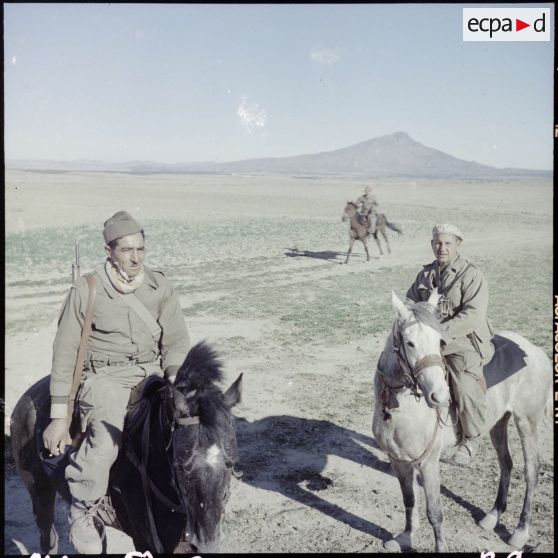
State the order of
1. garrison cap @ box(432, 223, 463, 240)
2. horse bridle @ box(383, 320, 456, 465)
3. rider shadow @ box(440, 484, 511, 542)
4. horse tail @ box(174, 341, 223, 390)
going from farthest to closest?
1. rider shadow @ box(440, 484, 511, 542)
2. garrison cap @ box(432, 223, 463, 240)
3. horse bridle @ box(383, 320, 456, 465)
4. horse tail @ box(174, 341, 223, 390)

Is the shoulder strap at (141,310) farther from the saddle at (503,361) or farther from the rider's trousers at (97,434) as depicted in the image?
the saddle at (503,361)

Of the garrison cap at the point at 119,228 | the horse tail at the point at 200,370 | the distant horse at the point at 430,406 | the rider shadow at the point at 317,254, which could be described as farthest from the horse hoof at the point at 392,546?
the rider shadow at the point at 317,254

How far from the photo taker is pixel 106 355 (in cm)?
382

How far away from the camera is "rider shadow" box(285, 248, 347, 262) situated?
20820 mm

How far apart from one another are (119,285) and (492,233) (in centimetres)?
2839

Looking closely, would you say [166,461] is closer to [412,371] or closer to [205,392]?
[205,392]

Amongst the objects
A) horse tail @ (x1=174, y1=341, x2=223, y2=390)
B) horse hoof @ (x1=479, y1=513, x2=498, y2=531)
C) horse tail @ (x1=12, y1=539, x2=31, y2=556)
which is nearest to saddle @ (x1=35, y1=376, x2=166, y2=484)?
horse tail @ (x1=174, y1=341, x2=223, y2=390)

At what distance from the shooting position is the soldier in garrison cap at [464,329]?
472 cm

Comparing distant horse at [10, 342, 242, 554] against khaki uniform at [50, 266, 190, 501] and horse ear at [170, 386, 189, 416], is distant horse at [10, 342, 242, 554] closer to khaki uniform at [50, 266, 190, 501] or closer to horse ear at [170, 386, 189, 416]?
horse ear at [170, 386, 189, 416]

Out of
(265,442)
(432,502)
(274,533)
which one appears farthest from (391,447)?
(265,442)

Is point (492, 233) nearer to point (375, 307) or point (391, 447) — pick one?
point (375, 307)

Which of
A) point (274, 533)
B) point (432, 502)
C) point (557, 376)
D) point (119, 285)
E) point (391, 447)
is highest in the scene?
point (119, 285)

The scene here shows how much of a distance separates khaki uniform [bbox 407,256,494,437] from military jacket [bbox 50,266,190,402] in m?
2.34

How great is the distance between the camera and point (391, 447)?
15.7 ft
